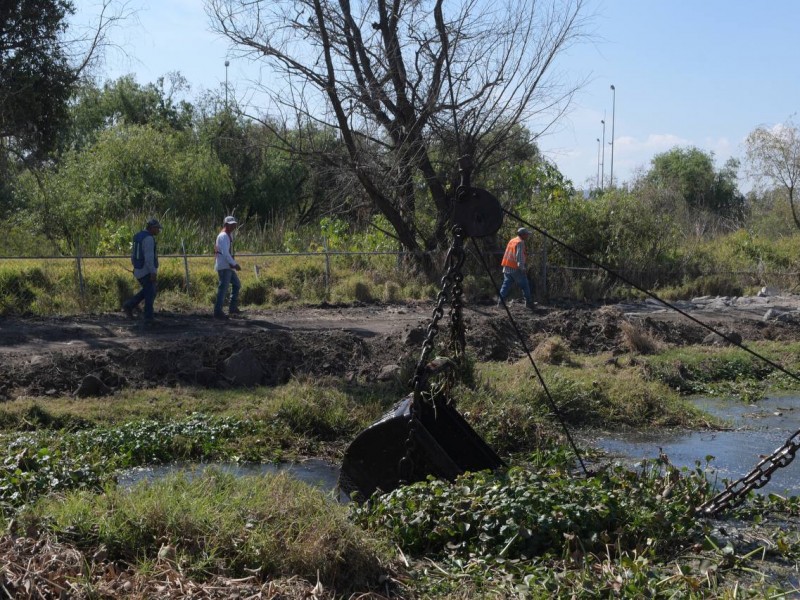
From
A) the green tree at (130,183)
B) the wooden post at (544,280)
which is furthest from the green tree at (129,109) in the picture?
the wooden post at (544,280)

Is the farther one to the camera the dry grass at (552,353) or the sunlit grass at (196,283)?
the sunlit grass at (196,283)

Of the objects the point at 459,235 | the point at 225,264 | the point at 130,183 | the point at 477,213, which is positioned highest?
the point at 130,183

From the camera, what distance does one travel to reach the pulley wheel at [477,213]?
7.23 meters

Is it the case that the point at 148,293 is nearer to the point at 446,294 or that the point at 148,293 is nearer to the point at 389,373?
the point at 389,373

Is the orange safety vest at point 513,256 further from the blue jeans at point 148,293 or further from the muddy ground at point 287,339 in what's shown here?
the blue jeans at point 148,293

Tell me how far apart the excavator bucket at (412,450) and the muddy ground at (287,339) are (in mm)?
3518

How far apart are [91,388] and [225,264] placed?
19.1ft

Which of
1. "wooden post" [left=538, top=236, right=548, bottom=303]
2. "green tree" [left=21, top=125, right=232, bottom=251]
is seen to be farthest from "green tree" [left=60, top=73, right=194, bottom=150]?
"wooden post" [left=538, top=236, right=548, bottom=303]

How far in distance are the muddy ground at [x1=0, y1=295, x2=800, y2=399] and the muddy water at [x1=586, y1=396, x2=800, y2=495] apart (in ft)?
5.17

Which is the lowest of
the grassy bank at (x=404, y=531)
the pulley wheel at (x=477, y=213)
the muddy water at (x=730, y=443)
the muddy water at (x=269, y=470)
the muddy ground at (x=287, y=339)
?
the muddy water at (x=730, y=443)

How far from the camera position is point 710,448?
10.9 meters

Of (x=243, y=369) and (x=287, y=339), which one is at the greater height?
(x=287, y=339)

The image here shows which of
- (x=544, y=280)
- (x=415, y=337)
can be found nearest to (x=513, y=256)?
(x=544, y=280)

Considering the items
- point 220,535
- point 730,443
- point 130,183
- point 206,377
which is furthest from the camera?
point 130,183
